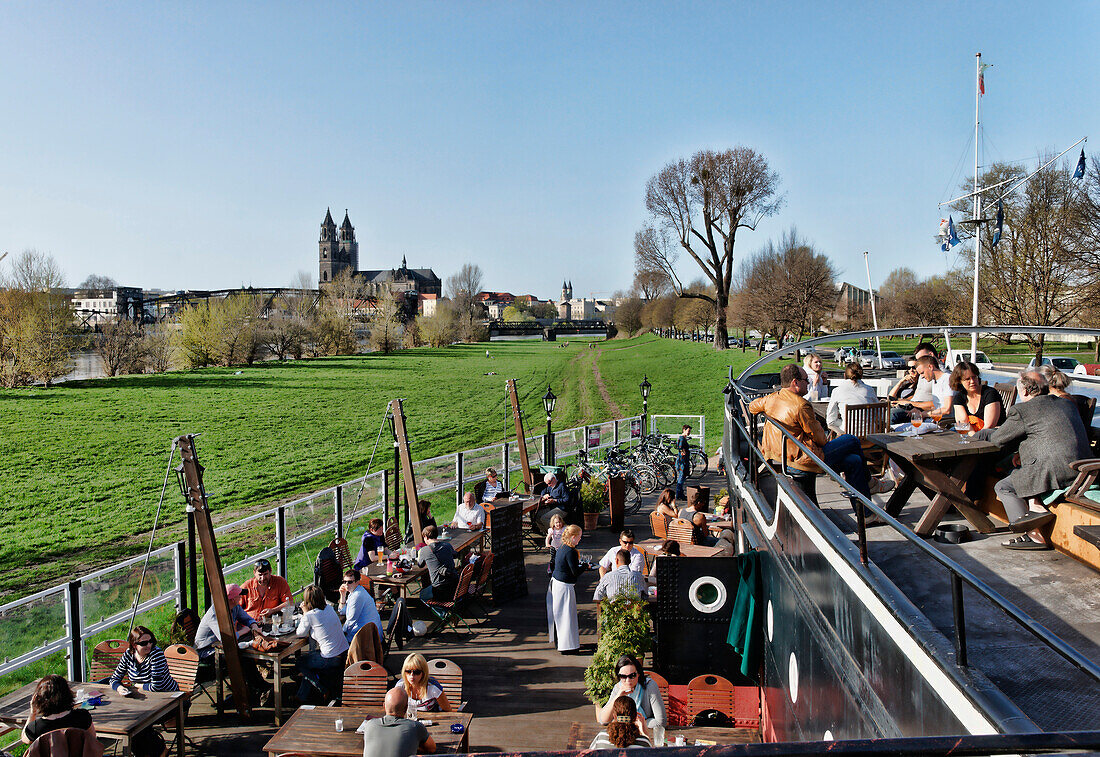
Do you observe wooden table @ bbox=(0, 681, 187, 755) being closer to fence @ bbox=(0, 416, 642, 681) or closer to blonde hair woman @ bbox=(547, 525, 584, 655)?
fence @ bbox=(0, 416, 642, 681)

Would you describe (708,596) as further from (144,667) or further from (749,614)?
(144,667)

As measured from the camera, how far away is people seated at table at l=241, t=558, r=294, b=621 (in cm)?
1005

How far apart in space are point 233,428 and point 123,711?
3487 centimetres

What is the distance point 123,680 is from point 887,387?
40.5ft

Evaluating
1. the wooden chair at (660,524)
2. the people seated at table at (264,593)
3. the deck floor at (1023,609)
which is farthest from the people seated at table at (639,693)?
the wooden chair at (660,524)

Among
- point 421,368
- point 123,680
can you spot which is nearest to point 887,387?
point 123,680

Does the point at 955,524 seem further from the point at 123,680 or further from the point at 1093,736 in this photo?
the point at 123,680

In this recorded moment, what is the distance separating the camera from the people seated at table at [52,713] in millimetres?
5613

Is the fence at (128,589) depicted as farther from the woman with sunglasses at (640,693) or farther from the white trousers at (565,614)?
the woman with sunglasses at (640,693)

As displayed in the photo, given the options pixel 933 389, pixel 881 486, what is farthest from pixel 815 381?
pixel 881 486

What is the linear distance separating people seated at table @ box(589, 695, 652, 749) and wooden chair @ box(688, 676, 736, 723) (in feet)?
3.95

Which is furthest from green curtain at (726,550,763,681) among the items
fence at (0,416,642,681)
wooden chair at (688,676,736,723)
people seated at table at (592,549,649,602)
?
fence at (0,416,642,681)

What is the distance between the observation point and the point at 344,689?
7.76 metres

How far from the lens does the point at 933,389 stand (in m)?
9.78
